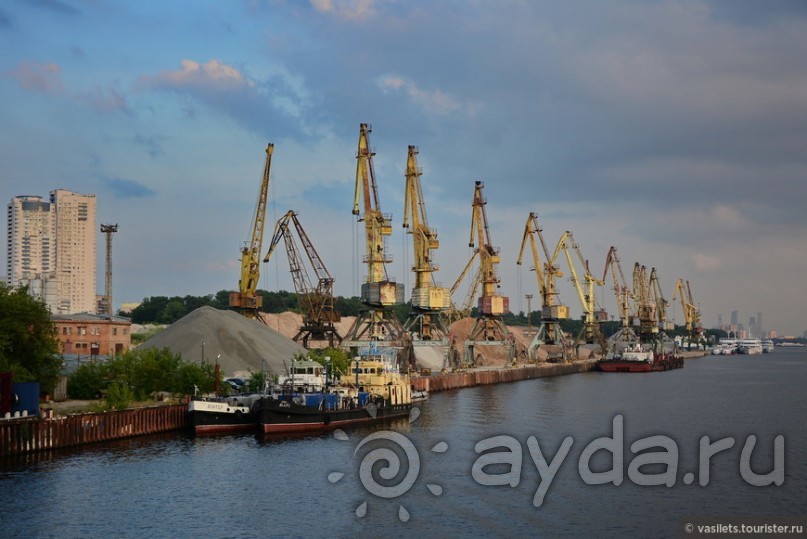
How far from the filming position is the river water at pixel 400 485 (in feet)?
148

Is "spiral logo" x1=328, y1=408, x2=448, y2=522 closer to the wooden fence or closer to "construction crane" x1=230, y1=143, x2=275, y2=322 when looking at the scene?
the wooden fence

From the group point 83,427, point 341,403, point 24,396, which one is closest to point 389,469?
point 341,403

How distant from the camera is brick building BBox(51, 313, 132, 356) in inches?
5640

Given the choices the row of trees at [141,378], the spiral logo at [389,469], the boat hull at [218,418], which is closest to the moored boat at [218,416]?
the boat hull at [218,418]

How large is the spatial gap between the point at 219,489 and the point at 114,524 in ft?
30.1

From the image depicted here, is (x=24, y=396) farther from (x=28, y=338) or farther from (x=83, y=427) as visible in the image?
(x=28, y=338)

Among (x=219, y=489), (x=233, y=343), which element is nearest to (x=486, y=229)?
(x=233, y=343)

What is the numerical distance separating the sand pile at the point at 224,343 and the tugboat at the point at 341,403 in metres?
16.2

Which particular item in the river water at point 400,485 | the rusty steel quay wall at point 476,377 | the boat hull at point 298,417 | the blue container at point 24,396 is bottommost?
the river water at point 400,485

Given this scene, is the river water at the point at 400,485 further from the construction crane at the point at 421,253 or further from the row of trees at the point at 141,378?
the construction crane at the point at 421,253

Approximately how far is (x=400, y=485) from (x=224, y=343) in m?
62.6

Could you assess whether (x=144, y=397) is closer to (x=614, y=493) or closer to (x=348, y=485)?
(x=348, y=485)

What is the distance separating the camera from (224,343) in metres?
113

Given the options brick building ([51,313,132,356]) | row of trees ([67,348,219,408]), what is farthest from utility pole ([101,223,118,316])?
row of trees ([67,348,219,408])
